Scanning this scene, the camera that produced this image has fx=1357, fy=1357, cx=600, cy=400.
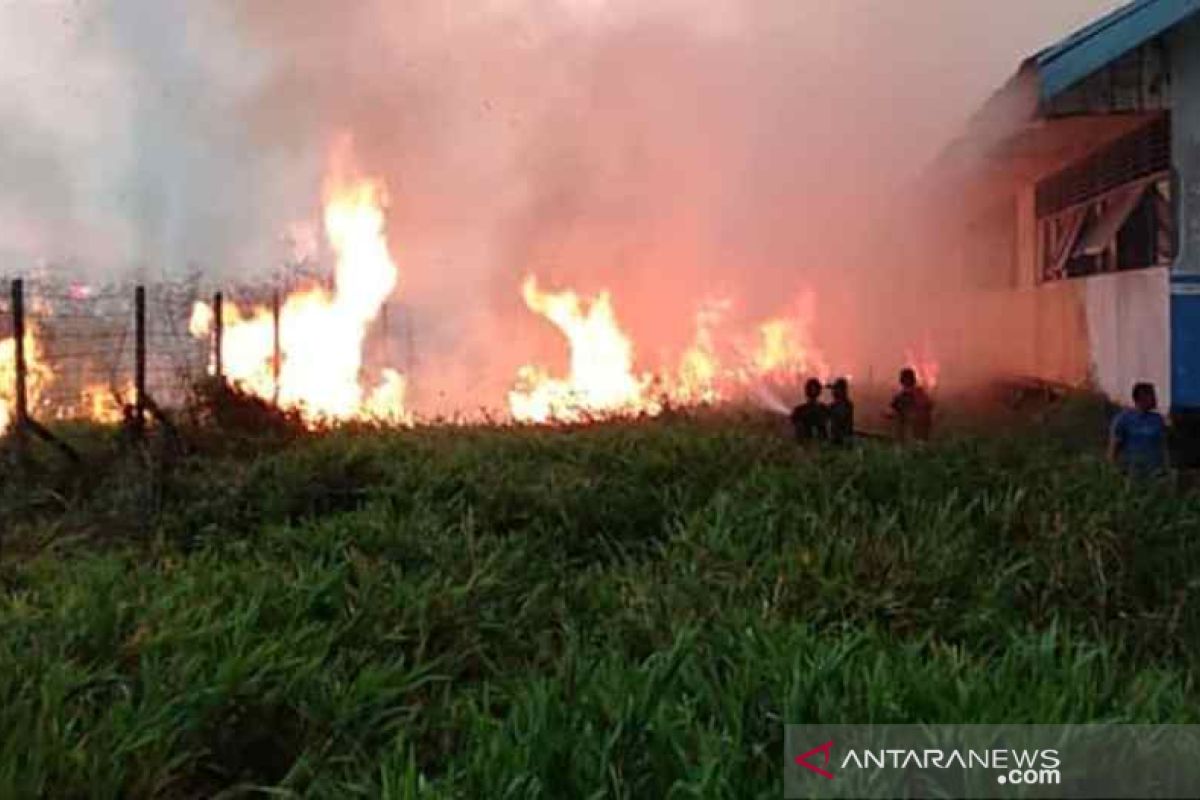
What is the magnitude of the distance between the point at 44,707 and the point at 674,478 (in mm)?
4683

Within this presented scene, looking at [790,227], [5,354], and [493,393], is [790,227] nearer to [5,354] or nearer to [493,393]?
[493,393]

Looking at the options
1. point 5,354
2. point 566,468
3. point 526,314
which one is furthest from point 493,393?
point 566,468

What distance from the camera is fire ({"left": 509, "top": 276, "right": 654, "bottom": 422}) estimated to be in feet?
54.3

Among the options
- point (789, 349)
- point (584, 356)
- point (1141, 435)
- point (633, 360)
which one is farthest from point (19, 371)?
point (789, 349)

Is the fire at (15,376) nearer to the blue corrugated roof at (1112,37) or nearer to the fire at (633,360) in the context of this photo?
the fire at (633,360)

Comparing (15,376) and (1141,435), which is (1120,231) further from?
(15,376)

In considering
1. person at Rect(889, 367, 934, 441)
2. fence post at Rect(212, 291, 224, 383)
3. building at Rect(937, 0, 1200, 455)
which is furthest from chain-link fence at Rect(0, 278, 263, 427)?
building at Rect(937, 0, 1200, 455)

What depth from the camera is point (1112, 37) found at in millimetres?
9898

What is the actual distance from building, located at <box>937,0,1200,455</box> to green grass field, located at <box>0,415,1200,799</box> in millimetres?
2810

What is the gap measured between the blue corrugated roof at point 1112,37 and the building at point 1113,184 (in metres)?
0.01

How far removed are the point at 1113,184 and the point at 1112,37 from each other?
300 cm

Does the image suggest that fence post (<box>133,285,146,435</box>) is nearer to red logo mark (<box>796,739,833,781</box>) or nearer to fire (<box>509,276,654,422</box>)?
fire (<box>509,276,654,422</box>)

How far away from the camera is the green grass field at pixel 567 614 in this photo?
366 centimetres

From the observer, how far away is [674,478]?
812 centimetres
